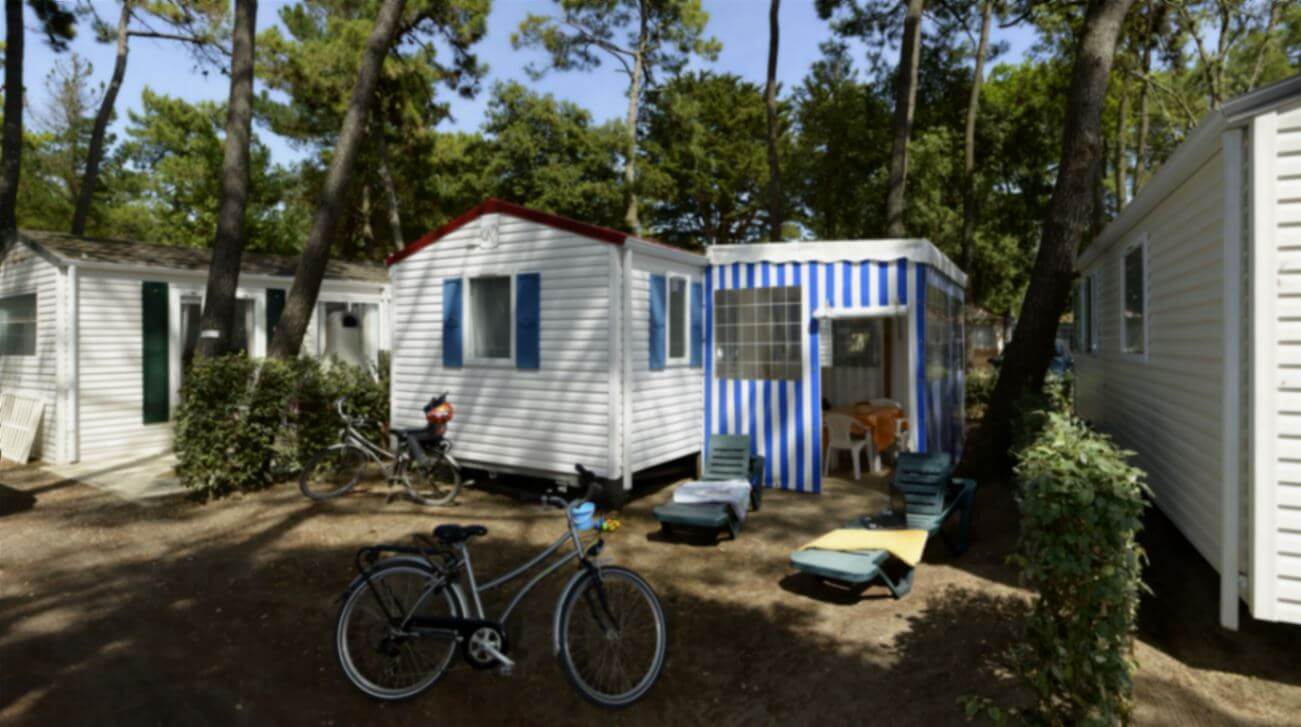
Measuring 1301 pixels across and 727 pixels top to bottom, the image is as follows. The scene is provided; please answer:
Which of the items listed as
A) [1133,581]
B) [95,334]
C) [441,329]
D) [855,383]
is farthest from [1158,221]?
[95,334]

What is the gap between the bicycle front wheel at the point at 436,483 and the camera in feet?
27.2

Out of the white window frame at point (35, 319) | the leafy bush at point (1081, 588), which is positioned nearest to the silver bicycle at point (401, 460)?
the white window frame at point (35, 319)

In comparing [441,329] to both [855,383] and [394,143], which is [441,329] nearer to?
[855,383]

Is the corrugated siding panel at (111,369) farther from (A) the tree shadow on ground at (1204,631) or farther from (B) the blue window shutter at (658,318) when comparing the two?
(A) the tree shadow on ground at (1204,631)

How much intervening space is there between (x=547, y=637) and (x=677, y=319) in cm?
501

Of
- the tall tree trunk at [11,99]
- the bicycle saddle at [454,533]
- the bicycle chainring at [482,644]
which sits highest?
the tall tree trunk at [11,99]

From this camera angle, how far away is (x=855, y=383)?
42.7 feet

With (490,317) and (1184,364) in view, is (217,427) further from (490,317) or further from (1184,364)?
(1184,364)

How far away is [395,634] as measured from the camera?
383 centimetres

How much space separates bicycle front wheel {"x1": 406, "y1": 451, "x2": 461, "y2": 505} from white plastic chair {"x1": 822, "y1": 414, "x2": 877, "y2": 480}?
5.07 m

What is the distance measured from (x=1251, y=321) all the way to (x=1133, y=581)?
1.84 metres

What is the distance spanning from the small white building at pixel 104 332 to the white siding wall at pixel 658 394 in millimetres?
7853

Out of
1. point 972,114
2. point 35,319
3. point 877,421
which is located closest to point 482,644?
point 877,421

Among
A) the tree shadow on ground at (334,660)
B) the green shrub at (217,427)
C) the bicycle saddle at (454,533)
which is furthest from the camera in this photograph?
the green shrub at (217,427)
